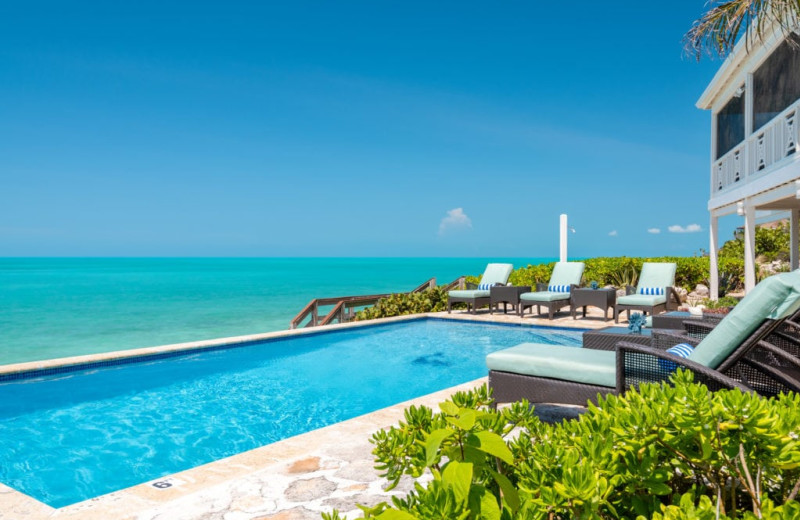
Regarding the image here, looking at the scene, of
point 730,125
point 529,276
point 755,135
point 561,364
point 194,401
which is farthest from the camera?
point 529,276

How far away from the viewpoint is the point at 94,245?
158 feet

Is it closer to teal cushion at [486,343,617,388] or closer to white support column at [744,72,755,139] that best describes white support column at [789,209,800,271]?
white support column at [744,72,755,139]

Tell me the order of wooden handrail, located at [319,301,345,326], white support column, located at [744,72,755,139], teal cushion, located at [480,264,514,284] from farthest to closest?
teal cushion, located at [480,264,514,284] < wooden handrail, located at [319,301,345,326] < white support column, located at [744,72,755,139]

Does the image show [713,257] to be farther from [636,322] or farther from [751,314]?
[751,314]

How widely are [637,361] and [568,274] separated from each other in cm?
855

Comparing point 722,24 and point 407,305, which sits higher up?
point 722,24

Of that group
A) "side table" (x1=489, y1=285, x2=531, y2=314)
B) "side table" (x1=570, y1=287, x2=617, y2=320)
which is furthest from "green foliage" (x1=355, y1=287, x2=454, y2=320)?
"side table" (x1=570, y1=287, x2=617, y2=320)

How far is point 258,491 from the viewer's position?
8.93ft

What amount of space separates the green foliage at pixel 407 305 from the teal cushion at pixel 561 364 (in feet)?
26.7

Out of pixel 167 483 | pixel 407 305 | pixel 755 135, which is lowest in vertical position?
pixel 167 483

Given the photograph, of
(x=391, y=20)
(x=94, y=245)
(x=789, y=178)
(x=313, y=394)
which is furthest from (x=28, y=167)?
(x=789, y=178)

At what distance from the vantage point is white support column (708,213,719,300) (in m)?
11.3

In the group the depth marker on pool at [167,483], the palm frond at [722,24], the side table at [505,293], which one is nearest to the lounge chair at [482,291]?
the side table at [505,293]

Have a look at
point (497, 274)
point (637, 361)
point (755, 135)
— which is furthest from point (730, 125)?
point (637, 361)
